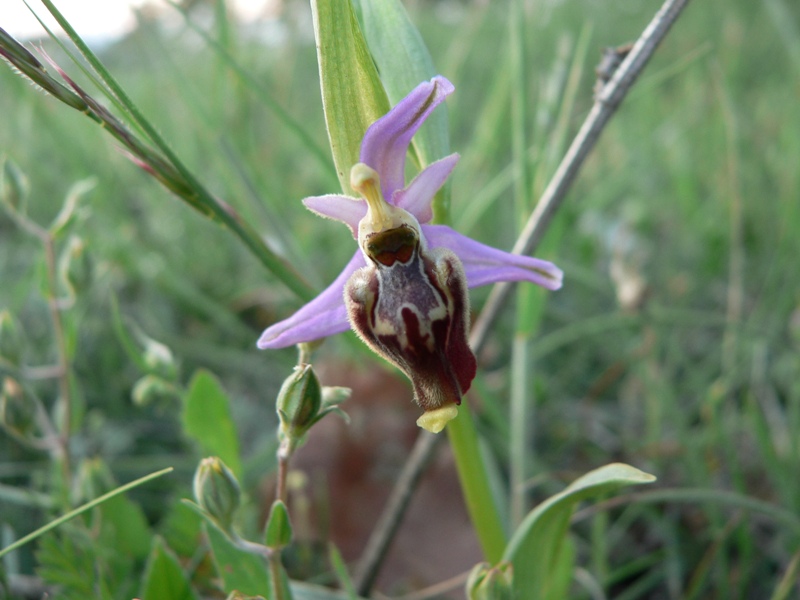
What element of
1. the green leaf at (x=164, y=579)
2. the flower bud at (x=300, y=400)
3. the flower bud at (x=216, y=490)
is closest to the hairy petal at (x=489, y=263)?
the flower bud at (x=300, y=400)

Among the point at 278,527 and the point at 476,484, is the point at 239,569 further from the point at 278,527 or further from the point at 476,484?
the point at 476,484

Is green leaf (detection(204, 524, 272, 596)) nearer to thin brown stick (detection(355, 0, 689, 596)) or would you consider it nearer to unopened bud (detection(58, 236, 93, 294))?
thin brown stick (detection(355, 0, 689, 596))

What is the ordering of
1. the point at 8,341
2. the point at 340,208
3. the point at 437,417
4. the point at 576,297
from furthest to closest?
the point at 576,297
the point at 8,341
the point at 340,208
the point at 437,417

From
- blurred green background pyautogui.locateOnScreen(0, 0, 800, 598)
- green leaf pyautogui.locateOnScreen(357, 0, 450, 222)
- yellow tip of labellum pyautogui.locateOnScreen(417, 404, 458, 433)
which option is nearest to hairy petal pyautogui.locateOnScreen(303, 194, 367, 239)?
green leaf pyautogui.locateOnScreen(357, 0, 450, 222)

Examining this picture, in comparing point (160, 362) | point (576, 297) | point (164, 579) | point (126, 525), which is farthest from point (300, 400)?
point (576, 297)

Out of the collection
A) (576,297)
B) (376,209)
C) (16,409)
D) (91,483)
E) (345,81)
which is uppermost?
(345,81)

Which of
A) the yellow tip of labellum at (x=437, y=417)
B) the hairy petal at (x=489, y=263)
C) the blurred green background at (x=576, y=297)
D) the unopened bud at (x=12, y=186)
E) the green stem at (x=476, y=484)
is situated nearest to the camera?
the yellow tip of labellum at (x=437, y=417)

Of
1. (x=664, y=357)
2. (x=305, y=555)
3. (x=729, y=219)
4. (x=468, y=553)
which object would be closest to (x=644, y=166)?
(x=729, y=219)

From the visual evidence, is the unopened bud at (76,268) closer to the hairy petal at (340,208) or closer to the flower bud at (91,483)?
the flower bud at (91,483)
